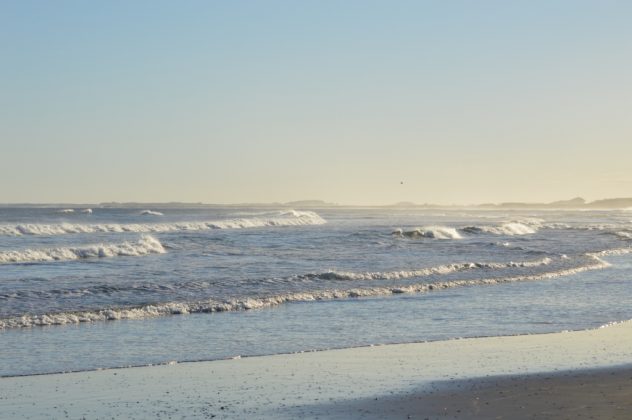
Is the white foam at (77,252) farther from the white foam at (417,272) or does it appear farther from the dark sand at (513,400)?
the dark sand at (513,400)

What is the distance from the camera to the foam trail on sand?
57.8 feet

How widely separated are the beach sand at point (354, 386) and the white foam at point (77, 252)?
24333 millimetres

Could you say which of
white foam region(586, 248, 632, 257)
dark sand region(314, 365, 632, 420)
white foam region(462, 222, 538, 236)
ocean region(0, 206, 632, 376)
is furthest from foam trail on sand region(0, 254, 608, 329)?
white foam region(462, 222, 538, 236)

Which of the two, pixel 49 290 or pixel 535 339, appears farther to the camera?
pixel 49 290

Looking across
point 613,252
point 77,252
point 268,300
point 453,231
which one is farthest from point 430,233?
point 268,300

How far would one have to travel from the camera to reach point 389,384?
11570 millimetres

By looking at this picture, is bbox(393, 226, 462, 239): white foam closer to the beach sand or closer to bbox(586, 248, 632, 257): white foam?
bbox(586, 248, 632, 257): white foam

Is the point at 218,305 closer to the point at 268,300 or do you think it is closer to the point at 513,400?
the point at 268,300

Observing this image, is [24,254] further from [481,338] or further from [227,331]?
[481,338]

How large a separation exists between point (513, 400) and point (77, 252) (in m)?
30.6

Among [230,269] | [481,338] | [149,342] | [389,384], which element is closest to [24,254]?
[230,269]

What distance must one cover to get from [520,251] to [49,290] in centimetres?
2683

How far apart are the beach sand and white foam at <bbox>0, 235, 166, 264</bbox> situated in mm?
24333

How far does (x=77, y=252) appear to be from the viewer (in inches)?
1499
